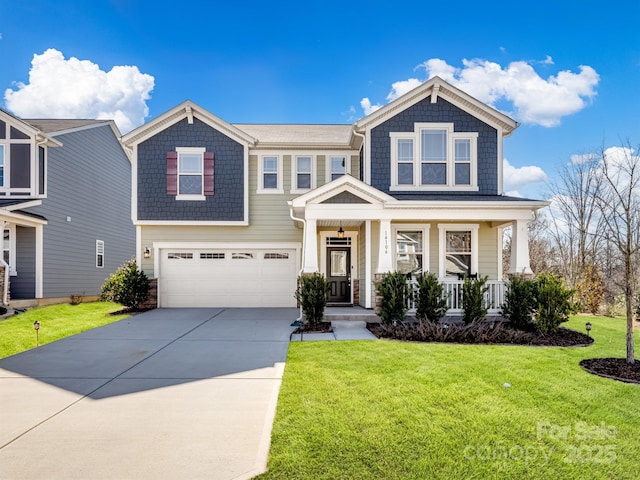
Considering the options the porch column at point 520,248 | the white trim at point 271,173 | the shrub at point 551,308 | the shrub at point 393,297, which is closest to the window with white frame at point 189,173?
the white trim at point 271,173

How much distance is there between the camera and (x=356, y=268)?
1319cm

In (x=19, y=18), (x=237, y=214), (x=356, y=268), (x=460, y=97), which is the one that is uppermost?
(x=19, y=18)

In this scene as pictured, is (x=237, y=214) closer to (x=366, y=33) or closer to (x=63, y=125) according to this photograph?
(x=366, y=33)

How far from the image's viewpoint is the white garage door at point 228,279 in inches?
551

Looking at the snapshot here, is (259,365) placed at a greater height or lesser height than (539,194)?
lesser

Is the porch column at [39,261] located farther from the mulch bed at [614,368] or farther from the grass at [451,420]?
the mulch bed at [614,368]

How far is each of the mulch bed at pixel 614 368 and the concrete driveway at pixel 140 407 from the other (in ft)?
15.2

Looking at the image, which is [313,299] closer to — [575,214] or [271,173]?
[271,173]

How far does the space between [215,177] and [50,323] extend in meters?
6.40

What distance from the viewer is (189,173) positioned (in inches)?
534

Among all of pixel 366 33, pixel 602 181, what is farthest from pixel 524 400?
pixel 602 181

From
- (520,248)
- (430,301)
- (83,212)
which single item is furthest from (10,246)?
(520,248)

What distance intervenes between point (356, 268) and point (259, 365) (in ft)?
24.3

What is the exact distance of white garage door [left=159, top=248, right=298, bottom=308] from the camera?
551 inches
